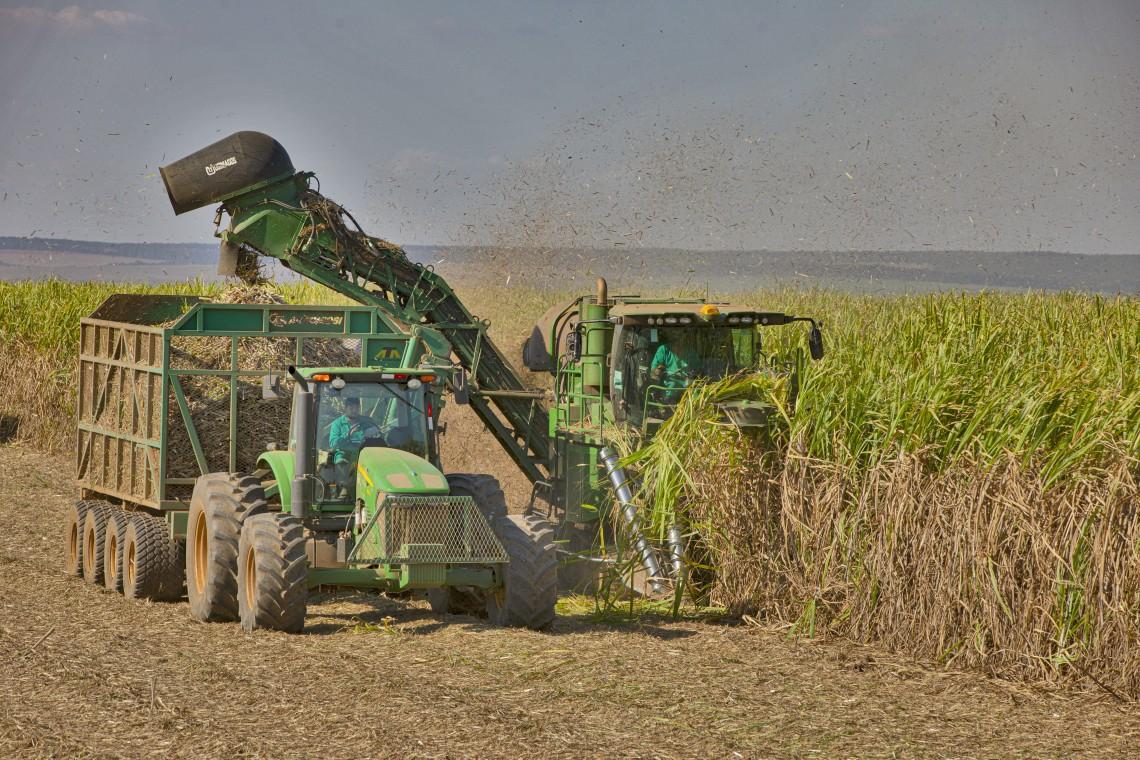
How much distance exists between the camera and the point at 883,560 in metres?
9.98

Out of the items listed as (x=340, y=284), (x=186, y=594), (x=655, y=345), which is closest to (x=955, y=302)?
(x=655, y=345)

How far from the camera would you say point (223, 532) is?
1075 centimetres

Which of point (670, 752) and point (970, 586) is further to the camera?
Answer: point (970, 586)

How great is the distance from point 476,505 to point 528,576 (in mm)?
622

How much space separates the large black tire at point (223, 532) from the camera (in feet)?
35.2

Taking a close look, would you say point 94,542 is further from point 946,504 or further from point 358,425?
point 946,504

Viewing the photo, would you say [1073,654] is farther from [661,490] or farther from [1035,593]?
[661,490]

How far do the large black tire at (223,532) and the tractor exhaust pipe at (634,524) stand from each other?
2873mm

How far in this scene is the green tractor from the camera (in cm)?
990

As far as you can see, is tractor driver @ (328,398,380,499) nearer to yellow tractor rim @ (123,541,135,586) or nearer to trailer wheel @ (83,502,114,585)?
yellow tractor rim @ (123,541,135,586)

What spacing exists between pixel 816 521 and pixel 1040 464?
1.84 meters

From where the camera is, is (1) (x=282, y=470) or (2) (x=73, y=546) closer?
(1) (x=282, y=470)

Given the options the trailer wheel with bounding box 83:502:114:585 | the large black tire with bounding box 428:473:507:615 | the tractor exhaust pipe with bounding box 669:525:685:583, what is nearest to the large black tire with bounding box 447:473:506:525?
the large black tire with bounding box 428:473:507:615

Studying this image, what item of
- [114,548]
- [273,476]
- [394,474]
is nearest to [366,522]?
[394,474]
